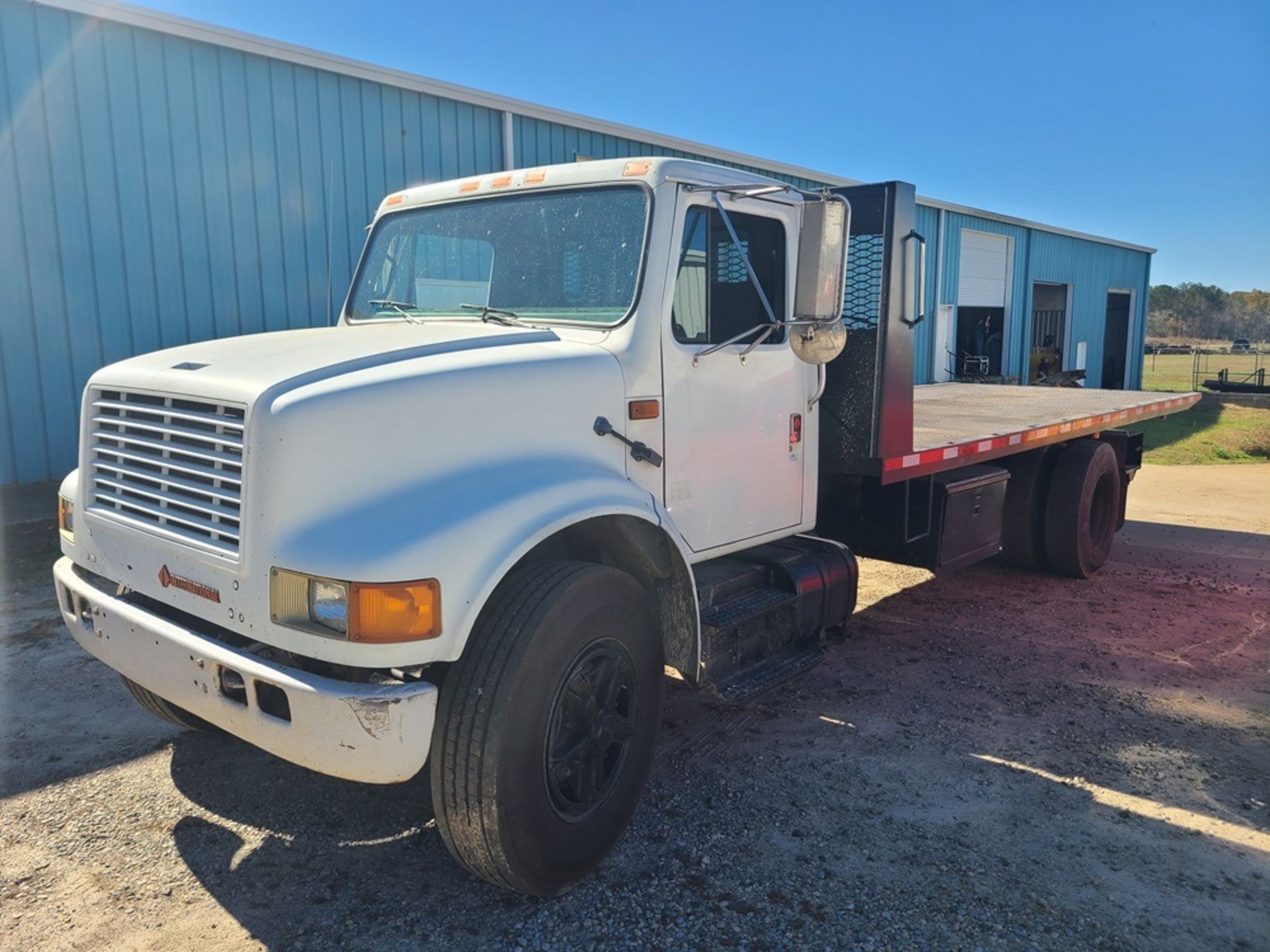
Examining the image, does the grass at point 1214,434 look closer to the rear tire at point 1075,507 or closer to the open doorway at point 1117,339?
the open doorway at point 1117,339

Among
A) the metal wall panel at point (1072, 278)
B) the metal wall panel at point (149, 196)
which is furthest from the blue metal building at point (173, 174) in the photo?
the metal wall panel at point (1072, 278)

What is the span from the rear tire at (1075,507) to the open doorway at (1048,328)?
50.0ft

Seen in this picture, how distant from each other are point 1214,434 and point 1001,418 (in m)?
12.4

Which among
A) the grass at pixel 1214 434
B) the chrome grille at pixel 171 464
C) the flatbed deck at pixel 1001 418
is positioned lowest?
the grass at pixel 1214 434

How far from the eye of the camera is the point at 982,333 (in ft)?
67.3

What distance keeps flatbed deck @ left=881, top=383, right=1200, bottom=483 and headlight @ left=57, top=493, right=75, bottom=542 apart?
3.53 meters

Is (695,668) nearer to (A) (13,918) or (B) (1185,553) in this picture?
(A) (13,918)

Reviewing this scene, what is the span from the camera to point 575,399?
325cm

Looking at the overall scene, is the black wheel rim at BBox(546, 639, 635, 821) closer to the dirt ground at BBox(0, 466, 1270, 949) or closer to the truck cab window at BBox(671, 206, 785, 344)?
the dirt ground at BBox(0, 466, 1270, 949)

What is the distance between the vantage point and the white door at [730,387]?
3.66 m

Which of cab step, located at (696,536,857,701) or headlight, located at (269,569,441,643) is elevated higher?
headlight, located at (269,569,441,643)

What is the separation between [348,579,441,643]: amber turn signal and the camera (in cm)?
251

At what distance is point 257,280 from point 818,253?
264 inches

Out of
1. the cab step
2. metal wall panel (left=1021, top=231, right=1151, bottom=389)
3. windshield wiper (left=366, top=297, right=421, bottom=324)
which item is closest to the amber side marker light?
the cab step
